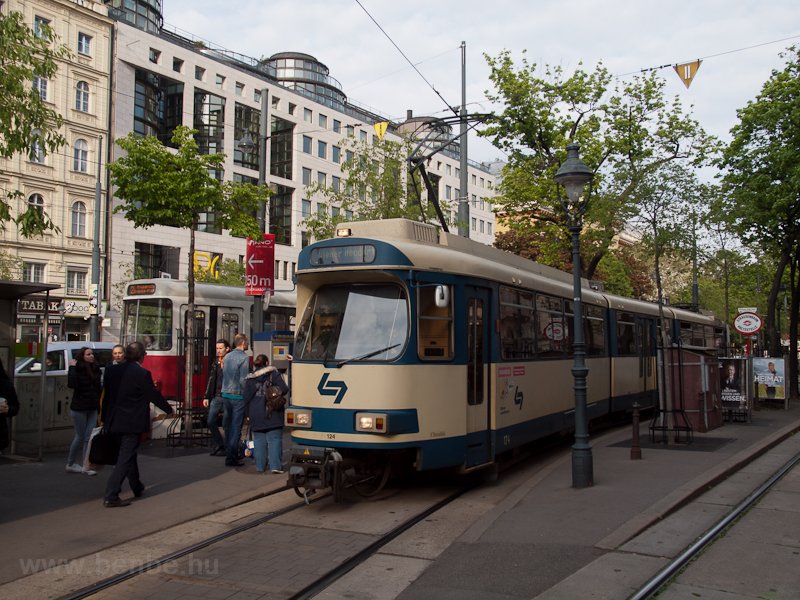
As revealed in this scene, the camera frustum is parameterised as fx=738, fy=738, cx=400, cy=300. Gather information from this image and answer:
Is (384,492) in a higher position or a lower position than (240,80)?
lower

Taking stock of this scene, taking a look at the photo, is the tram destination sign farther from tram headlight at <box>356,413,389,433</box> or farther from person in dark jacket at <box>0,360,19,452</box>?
person in dark jacket at <box>0,360,19,452</box>

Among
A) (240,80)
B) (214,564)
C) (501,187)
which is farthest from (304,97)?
(214,564)

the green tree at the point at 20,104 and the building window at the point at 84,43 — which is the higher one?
the building window at the point at 84,43

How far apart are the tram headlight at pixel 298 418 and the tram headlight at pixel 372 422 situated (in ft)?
2.22

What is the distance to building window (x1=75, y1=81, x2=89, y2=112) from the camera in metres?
41.8

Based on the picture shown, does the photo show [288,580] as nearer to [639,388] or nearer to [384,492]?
[384,492]

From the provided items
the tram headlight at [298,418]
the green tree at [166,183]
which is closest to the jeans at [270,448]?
the tram headlight at [298,418]

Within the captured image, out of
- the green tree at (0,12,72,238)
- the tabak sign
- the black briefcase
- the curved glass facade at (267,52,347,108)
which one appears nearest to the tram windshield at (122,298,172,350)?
the green tree at (0,12,72,238)

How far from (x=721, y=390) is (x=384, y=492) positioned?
10693 millimetres

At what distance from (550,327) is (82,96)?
38587mm

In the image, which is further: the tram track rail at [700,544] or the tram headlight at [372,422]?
the tram headlight at [372,422]

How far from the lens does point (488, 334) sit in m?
9.55

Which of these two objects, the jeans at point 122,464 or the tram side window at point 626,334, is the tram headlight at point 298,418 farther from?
the tram side window at point 626,334

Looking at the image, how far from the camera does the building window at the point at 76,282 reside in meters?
41.1
